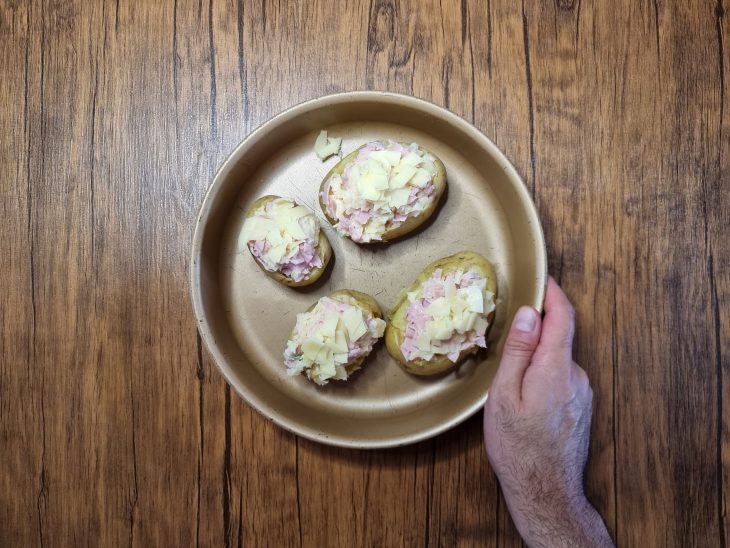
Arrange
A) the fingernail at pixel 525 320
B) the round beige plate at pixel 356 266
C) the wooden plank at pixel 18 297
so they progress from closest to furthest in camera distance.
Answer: the fingernail at pixel 525 320 < the round beige plate at pixel 356 266 < the wooden plank at pixel 18 297

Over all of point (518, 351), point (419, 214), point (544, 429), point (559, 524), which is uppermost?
point (419, 214)

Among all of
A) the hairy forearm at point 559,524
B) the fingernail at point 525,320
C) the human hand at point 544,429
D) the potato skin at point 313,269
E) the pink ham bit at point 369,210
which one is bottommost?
the hairy forearm at point 559,524

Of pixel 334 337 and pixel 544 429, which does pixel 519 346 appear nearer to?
pixel 544 429

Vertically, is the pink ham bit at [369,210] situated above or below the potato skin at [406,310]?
above

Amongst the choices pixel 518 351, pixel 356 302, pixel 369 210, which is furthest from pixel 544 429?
pixel 369 210

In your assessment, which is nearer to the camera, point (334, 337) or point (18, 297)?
point (334, 337)

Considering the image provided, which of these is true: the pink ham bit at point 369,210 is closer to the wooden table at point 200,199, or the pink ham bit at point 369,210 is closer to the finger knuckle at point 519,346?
the wooden table at point 200,199

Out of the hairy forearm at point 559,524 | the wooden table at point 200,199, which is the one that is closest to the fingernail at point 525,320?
the wooden table at point 200,199

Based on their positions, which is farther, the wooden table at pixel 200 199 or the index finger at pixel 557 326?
the wooden table at pixel 200 199
